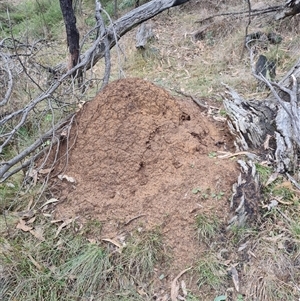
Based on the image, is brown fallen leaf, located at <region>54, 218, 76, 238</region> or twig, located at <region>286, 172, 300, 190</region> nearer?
brown fallen leaf, located at <region>54, 218, 76, 238</region>

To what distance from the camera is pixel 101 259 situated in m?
2.26

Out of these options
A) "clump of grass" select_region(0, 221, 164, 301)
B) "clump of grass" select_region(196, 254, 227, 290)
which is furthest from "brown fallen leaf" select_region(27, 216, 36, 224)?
"clump of grass" select_region(196, 254, 227, 290)

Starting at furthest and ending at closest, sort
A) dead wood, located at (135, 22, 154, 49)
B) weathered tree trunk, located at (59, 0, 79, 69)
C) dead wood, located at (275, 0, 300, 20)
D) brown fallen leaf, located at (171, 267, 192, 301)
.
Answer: dead wood, located at (135, 22, 154, 49) → dead wood, located at (275, 0, 300, 20) → weathered tree trunk, located at (59, 0, 79, 69) → brown fallen leaf, located at (171, 267, 192, 301)

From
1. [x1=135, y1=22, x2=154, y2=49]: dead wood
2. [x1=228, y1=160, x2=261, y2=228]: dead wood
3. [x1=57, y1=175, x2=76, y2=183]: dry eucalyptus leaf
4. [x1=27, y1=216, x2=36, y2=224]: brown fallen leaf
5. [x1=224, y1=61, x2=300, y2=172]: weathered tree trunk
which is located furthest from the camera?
[x1=135, y1=22, x2=154, y2=49]: dead wood

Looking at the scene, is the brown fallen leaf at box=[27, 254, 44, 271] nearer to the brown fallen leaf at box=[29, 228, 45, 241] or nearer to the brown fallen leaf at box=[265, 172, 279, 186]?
the brown fallen leaf at box=[29, 228, 45, 241]

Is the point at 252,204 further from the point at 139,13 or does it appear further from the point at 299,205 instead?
the point at 139,13

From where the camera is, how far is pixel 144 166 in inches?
105

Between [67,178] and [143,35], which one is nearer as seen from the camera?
[67,178]

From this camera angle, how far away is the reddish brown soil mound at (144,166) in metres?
2.41

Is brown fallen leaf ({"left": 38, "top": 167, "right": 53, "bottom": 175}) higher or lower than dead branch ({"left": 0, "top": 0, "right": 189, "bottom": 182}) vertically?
lower

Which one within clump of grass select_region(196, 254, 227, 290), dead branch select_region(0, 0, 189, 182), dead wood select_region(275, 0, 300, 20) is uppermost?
dead branch select_region(0, 0, 189, 182)

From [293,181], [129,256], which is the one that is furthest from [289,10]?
[129,256]

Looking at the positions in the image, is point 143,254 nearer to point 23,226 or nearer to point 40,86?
point 23,226

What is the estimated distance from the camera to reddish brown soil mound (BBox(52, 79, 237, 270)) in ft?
7.90
